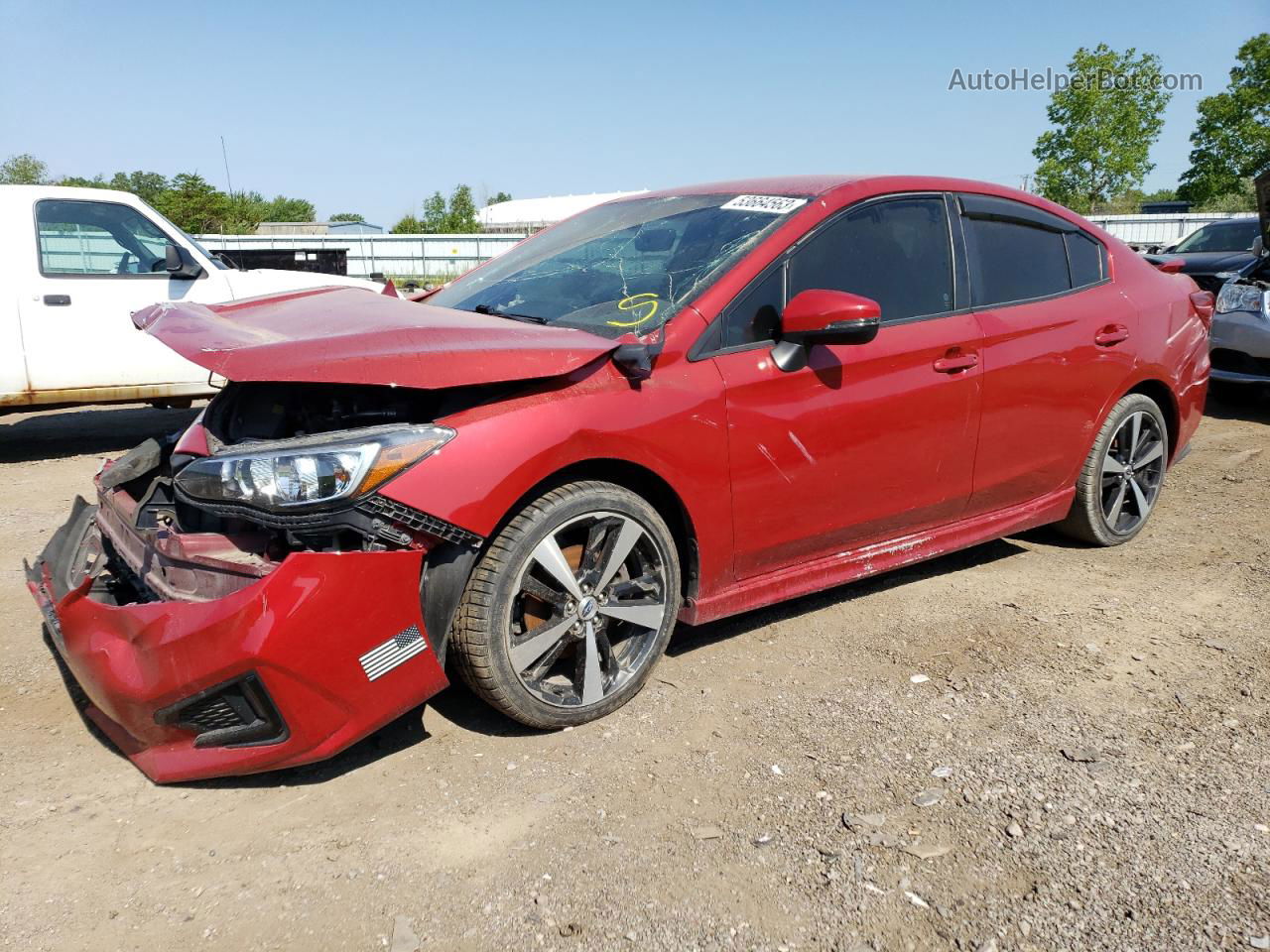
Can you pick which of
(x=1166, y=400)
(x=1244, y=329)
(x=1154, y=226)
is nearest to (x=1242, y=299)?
(x=1244, y=329)

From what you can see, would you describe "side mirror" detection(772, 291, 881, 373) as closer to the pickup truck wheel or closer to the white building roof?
the pickup truck wheel

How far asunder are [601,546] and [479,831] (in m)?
0.90

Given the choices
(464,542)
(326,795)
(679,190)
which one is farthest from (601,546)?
(679,190)

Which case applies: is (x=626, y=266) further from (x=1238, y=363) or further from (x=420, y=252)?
(x=420, y=252)

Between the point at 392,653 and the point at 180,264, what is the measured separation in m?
5.89

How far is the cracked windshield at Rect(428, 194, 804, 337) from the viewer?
3359 mm

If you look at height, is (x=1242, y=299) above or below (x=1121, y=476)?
above

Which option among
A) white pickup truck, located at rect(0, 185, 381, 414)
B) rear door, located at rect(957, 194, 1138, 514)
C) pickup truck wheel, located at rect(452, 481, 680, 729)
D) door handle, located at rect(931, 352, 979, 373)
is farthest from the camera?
white pickup truck, located at rect(0, 185, 381, 414)

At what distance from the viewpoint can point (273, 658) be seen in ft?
7.95

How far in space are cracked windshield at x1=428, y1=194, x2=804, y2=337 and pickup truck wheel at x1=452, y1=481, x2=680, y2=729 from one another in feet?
2.11

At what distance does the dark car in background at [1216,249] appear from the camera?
10.9 meters

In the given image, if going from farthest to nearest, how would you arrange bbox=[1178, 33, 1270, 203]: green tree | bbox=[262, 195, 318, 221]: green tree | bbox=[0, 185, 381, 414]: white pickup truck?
bbox=[262, 195, 318, 221]: green tree < bbox=[1178, 33, 1270, 203]: green tree < bbox=[0, 185, 381, 414]: white pickup truck

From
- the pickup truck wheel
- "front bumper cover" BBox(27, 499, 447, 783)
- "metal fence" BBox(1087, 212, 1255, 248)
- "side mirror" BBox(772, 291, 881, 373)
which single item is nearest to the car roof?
"side mirror" BBox(772, 291, 881, 373)

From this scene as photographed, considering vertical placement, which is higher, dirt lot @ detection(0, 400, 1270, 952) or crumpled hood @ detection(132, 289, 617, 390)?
crumpled hood @ detection(132, 289, 617, 390)
